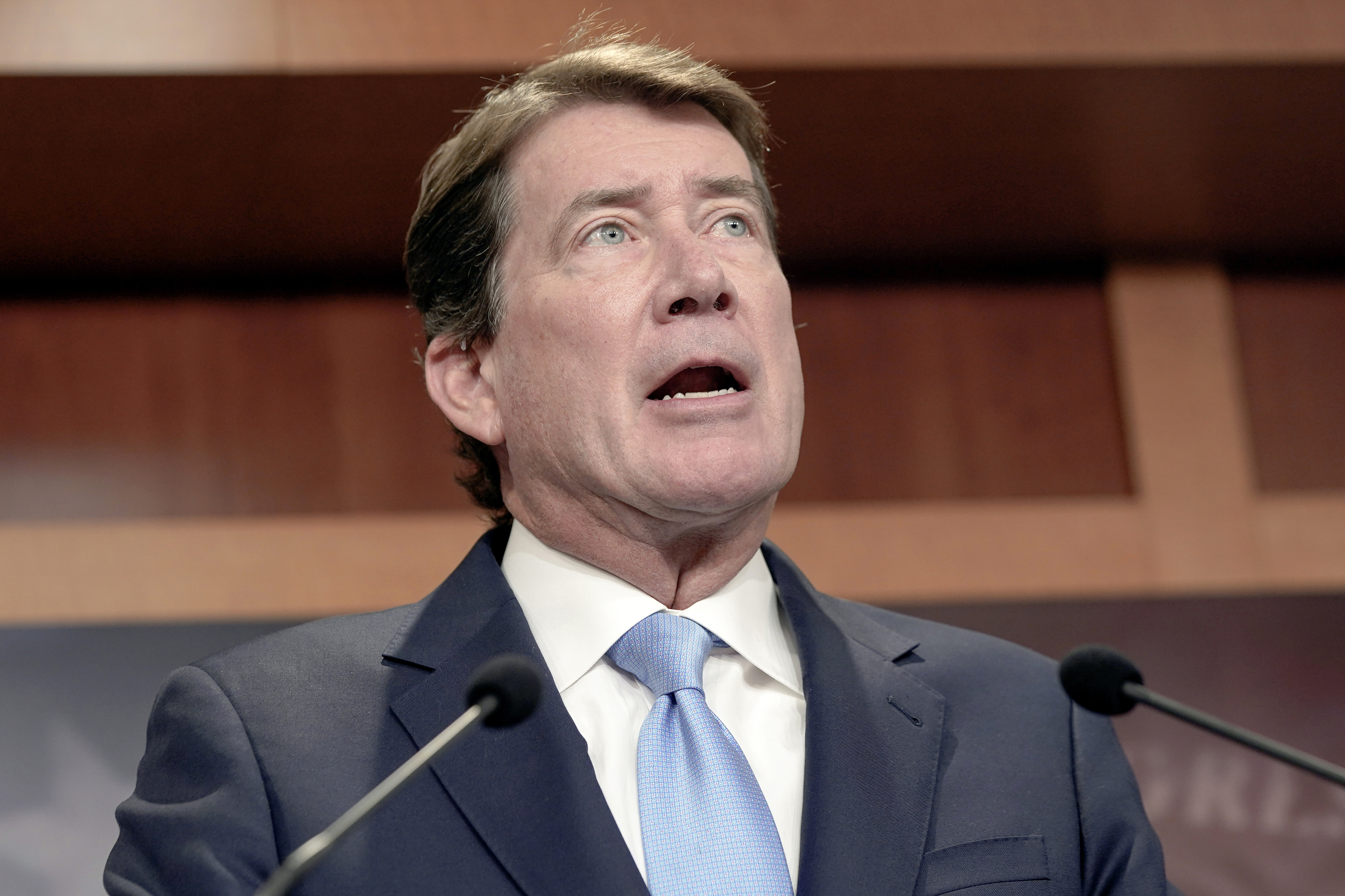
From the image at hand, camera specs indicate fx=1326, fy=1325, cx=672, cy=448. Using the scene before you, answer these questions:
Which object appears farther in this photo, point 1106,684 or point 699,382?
point 699,382

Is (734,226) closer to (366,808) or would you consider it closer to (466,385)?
(466,385)

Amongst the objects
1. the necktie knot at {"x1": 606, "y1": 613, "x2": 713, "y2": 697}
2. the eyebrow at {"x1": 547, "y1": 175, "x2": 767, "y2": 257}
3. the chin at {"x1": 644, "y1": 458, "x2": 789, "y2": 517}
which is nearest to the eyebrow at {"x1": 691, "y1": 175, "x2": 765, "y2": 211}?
the eyebrow at {"x1": 547, "y1": 175, "x2": 767, "y2": 257}

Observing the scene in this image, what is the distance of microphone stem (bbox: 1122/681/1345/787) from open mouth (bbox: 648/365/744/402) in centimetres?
53

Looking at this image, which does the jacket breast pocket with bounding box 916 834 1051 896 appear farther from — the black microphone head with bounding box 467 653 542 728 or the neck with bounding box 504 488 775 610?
the black microphone head with bounding box 467 653 542 728

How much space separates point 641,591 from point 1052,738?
A: 438mm

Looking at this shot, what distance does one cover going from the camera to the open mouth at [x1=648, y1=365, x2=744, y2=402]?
1.33m

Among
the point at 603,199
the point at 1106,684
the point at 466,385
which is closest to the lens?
the point at 1106,684

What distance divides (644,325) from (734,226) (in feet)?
0.69

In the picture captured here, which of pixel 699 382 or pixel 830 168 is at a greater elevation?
pixel 830 168

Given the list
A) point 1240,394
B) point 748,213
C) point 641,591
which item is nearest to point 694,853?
point 641,591

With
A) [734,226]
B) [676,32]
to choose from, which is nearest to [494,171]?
[734,226]

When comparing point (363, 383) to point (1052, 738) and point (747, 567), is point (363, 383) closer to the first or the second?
point (747, 567)

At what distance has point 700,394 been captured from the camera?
1.29m

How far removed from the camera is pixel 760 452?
1.25 m
